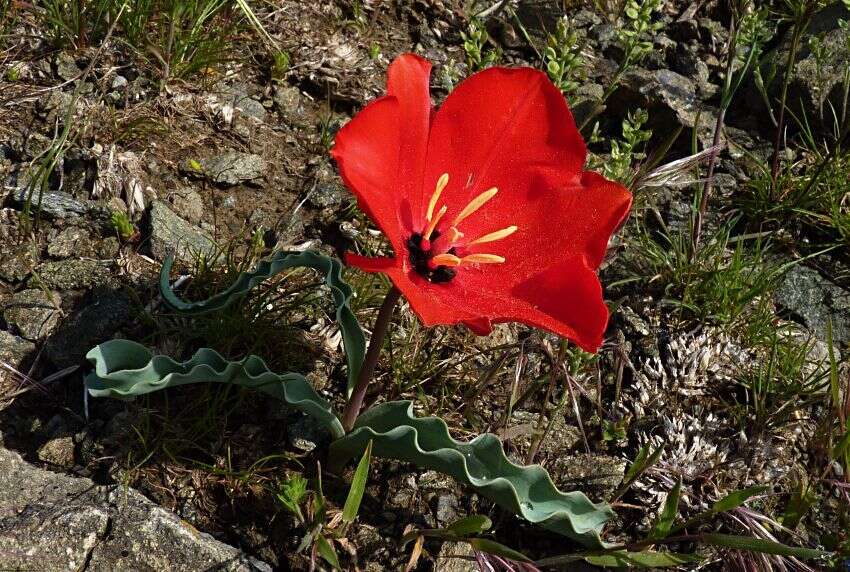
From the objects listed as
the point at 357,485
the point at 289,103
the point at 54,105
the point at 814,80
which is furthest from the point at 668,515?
the point at 54,105

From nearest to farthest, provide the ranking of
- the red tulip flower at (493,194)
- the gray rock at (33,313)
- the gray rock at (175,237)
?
1. the red tulip flower at (493,194)
2. the gray rock at (33,313)
3. the gray rock at (175,237)

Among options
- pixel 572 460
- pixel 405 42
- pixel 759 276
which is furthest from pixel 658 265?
pixel 405 42

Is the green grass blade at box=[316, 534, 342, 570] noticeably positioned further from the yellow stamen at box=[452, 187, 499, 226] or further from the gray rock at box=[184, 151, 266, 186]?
the gray rock at box=[184, 151, 266, 186]

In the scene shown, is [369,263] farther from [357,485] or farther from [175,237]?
[175,237]

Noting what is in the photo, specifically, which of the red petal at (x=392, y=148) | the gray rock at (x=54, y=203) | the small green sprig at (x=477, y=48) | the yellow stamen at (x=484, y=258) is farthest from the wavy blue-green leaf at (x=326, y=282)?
the small green sprig at (x=477, y=48)

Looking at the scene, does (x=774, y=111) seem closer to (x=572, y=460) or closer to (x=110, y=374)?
(x=572, y=460)

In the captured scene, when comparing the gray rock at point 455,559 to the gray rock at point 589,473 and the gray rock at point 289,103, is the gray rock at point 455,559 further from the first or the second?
the gray rock at point 289,103
